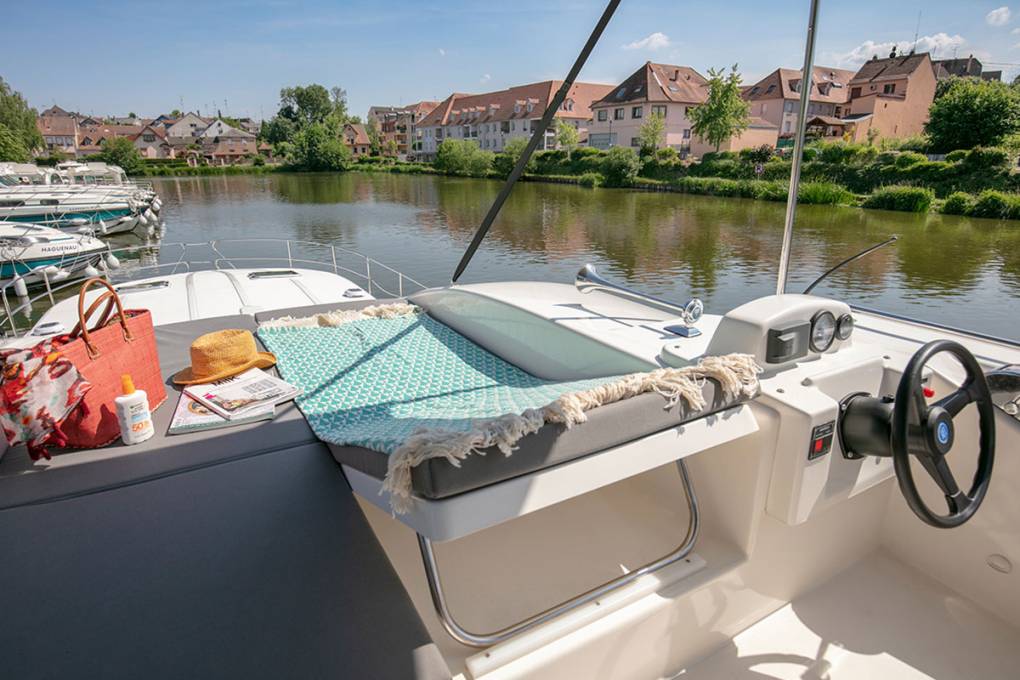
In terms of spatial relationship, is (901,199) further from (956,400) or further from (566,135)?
(566,135)

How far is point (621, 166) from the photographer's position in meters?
31.9

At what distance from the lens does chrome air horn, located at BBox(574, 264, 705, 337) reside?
2105 mm

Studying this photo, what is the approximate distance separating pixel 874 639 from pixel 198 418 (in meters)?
2.28

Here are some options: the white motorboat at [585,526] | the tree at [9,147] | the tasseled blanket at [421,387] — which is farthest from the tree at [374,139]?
the white motorboat at [585,526]

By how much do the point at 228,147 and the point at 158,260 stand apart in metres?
59.1

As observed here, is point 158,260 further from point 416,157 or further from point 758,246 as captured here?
point 416,157

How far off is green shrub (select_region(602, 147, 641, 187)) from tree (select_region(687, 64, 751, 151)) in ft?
16.2

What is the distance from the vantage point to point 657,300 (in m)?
2.56

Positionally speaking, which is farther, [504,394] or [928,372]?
[504,394]

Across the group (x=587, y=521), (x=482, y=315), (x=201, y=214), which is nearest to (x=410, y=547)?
(x=587, y=521)

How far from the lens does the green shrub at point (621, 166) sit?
31.7m

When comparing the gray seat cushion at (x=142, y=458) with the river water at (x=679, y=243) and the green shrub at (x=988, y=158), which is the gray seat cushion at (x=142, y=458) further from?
the green shrub at (x=988, y=158)

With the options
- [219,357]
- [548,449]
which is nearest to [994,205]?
[548,449]

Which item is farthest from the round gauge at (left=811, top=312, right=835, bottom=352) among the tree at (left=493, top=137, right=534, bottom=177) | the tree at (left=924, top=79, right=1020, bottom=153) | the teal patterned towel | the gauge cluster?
the tree at (left=493, top=137, right=534, bottom=177)
